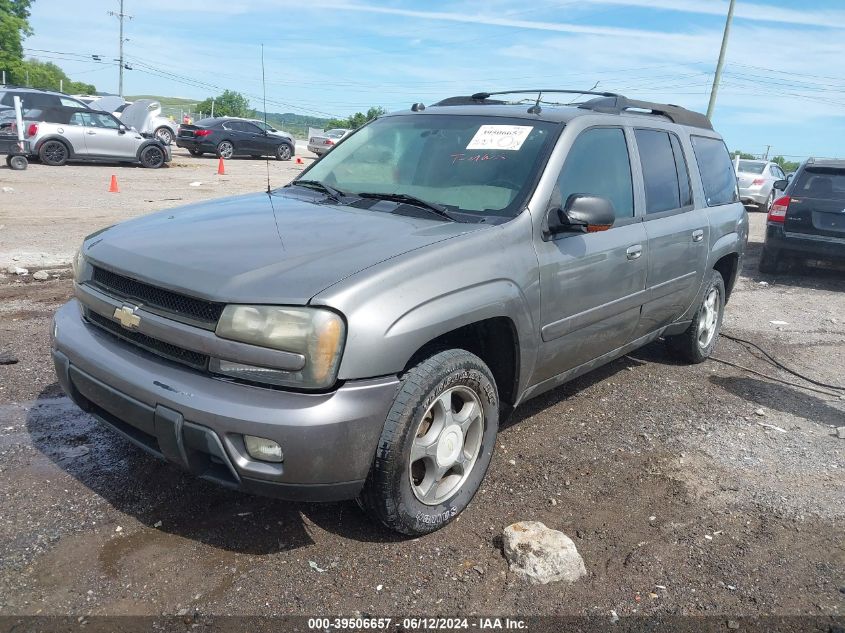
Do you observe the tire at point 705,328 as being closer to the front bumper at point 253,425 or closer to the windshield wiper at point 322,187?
the windshield wiper at point 322,187

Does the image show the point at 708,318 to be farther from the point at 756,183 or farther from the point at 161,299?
the point at 756,183

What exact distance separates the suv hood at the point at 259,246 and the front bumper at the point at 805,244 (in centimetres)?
788

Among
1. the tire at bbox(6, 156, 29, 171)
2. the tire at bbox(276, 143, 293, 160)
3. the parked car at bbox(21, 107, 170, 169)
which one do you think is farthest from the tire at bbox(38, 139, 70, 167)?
the tire at bbox(276, 143, 293, 160)

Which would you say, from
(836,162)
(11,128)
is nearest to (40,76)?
(11,128)

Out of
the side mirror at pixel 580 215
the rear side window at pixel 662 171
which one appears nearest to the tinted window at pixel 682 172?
the rear side window at pixel 662 171

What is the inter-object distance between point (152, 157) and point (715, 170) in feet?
58.2

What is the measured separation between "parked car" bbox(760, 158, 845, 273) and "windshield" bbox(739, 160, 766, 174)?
11404 millimetres

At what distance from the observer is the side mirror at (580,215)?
11.1ft

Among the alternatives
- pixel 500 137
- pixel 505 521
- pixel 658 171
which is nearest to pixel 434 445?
pixel 505 521

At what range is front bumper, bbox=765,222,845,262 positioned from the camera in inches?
361

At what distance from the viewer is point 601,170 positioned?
3984mm

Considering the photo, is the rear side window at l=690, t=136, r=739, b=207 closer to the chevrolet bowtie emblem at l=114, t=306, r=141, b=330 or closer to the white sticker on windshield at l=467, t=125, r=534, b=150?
the white sticker on windshield at l=467, t=125, r=534, b=150

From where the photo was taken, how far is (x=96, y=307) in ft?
9.97

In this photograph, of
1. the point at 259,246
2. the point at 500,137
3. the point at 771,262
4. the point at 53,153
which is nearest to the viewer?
the point at 259,246
